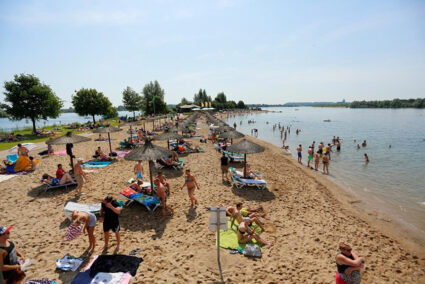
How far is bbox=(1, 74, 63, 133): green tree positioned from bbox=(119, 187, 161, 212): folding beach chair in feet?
98.3

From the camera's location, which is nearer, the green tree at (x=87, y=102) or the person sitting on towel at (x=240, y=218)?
the person sitting on towel at (x=240, y=218)

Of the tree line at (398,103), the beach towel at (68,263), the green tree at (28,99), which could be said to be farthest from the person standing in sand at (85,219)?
the tree line at (398,103)

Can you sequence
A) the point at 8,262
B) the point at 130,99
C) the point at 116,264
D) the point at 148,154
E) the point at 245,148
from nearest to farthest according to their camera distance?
the point at 8,262, the point at 116,264, the point at 148,154, the point at 245,148, the point at 130,99

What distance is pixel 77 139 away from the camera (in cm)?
1095

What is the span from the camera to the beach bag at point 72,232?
17.1 feet

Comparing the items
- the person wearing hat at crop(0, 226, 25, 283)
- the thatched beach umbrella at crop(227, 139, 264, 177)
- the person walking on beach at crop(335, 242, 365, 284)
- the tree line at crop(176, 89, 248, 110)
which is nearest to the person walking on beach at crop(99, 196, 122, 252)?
the person wearing hat at crop(0, 226, 25, 283)

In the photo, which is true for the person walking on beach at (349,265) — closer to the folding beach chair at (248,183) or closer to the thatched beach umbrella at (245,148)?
the folding beach chair at (248,183)

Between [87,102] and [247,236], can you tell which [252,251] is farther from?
[87,102]

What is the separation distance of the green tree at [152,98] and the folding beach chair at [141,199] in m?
55.3

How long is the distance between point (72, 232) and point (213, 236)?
3.78 meters

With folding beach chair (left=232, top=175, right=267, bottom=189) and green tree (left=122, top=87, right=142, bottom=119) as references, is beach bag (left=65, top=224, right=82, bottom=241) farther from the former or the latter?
green tree (left=122, top=87, right=142, bottom=119)

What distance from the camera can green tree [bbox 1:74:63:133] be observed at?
2745 cm

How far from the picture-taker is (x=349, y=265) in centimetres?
366

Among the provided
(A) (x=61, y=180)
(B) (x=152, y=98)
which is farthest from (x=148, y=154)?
(B) (x=152, y=98)
